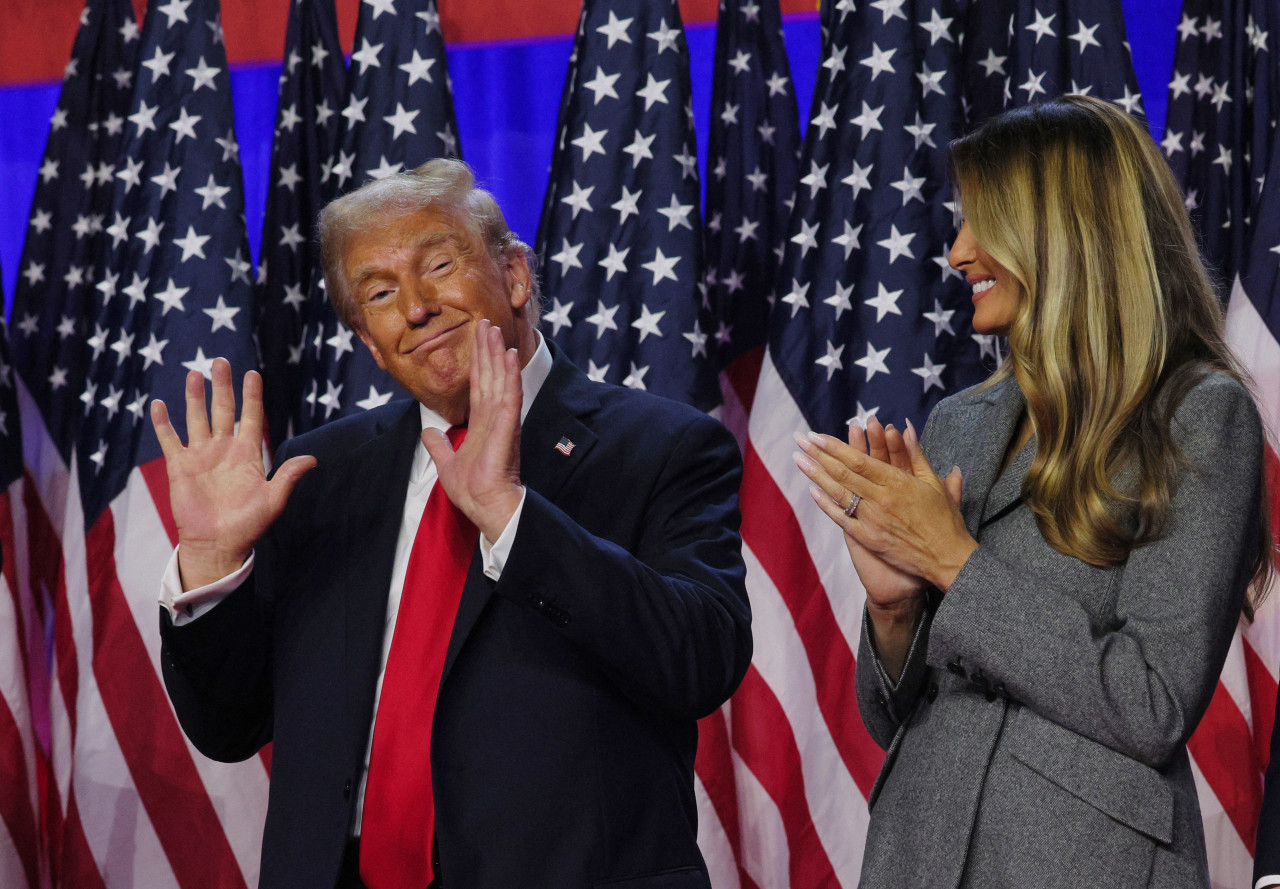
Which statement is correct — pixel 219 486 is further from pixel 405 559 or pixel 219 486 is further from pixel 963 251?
pixel 963 251

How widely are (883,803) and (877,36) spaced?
2.34 m

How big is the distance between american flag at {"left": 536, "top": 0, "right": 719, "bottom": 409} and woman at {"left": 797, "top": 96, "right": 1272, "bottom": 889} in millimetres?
A: 1642

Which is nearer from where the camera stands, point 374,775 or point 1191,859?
point 1191,859

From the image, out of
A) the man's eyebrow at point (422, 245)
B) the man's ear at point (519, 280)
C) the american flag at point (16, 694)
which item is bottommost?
the american flag at point (16, 694)

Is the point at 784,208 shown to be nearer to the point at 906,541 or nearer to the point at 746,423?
the point at 746,423

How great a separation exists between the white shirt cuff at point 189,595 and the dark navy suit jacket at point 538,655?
17mm

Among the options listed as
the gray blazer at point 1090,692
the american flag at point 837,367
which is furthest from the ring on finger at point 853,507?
the american flag at point 837,367

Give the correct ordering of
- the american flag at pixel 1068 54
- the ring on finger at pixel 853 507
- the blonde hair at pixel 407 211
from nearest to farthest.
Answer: the ring on finger at pixel 853 507 → the blonde hair at pixel 407 211 → the american flag at pixel 1068 54

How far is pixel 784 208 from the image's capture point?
358cm

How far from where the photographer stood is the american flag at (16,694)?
332 cm

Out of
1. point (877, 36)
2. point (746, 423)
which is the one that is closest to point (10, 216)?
point (746, 423)

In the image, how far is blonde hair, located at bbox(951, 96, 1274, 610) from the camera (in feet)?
4.88

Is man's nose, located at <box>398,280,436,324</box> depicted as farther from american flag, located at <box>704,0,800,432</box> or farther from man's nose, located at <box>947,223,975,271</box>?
american flag, located at <box>704,0,800,432</box>

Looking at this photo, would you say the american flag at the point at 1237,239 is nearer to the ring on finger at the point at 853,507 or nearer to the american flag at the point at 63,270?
the ring on finger at the point at 853,507
